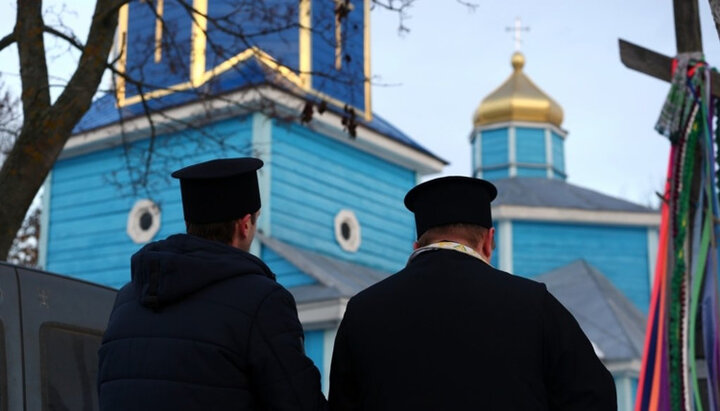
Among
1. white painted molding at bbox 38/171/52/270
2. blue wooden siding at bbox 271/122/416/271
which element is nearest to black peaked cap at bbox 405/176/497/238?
blue wooden siding at bbox 271/122/416/271

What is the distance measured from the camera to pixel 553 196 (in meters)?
28.6

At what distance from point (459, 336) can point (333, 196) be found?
1522 centimetres

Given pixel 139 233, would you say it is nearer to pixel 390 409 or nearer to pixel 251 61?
pixel 251 61

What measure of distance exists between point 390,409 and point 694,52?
5.23 meters

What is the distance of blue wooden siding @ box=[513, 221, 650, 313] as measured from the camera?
27.0 metres

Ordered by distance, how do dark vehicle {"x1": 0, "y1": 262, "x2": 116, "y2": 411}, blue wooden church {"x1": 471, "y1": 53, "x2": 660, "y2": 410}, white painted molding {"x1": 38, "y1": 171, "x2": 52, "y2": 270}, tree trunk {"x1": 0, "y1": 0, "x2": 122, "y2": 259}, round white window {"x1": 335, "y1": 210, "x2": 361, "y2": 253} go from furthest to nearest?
blue wooden church {"x1": 471, "y1": 53, "x2": 660, "y2": 410} < white painted molding {"x1": 38, "y1": 171, "x2": 52, "y2": 270} < round white window {"x1": 335, "y1": 210, "x2": 361, "y2": 253} < tree trunk {"x1": 0, "y1": 0, "x2": 122, "y2": 259} < dark vehicle {"x1": 0, "y1": 262, "x2": 116, "y2": 411}

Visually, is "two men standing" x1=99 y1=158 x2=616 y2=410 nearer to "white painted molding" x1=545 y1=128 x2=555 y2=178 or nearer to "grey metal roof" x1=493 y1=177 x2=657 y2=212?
"grey metal roof" x1=493 y1=177 x2=657 y2=212

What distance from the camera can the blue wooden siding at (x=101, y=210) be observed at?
711 inches

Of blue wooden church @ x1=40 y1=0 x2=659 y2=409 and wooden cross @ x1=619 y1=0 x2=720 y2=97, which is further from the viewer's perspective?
blue wooden church @ x1=40 y1=0 x2=659 y2=409

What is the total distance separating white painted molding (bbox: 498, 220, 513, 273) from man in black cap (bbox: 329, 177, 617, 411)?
23843 mm

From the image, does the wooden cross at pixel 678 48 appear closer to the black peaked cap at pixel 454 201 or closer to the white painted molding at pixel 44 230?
the black peaked cap at pixel 454 201

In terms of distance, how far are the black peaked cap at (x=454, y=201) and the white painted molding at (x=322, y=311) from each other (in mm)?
12417

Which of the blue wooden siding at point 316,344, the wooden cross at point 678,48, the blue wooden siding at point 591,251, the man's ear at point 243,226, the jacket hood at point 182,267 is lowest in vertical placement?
the blue wooden siding at point 316,344

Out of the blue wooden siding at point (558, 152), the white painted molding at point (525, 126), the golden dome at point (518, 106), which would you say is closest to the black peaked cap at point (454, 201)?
the blue wooden siding at point (558, 152)
